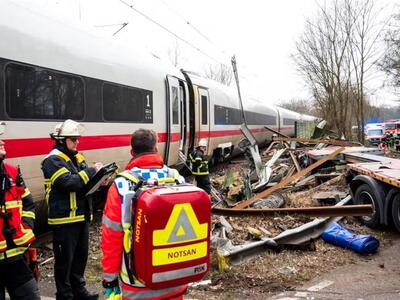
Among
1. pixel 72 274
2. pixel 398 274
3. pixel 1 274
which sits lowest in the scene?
pixel 398 274

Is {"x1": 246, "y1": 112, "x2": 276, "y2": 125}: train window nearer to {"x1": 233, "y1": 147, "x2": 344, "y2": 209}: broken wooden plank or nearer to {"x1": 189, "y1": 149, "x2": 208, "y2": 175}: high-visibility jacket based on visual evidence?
{"x1": 233, "y1": 147, "x2": 344, "y2": 209}: broken wooden plank

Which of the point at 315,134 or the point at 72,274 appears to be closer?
the point at 72,274

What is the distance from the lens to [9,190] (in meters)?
3.17

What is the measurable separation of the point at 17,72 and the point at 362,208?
196 inches

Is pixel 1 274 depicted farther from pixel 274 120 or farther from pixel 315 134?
pixel 274 120

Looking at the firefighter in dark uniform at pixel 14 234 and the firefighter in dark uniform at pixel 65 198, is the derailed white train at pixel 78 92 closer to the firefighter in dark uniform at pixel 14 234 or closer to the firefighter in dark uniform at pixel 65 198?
the firefighter in dark uniform at pixel 65 198

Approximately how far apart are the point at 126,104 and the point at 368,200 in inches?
182

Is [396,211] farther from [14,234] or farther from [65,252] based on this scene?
[14,234]

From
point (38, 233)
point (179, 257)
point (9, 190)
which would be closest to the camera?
point (179, 257)

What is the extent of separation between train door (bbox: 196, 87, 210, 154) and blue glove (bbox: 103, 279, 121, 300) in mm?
11175

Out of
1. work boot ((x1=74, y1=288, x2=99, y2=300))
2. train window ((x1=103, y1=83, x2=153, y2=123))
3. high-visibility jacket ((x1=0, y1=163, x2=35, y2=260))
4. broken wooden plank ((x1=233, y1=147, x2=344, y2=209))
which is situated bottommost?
work boot ((x1=74, y1=288, x2=99, y2=300))

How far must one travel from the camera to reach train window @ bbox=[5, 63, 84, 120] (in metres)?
5.72

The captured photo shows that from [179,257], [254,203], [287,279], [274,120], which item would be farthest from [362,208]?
[274,120]

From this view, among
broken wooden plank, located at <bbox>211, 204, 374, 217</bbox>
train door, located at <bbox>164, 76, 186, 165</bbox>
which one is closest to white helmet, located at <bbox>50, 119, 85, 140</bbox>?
broken wooden plank, located at <bbox>211, 204, 374, 217</bbox>
